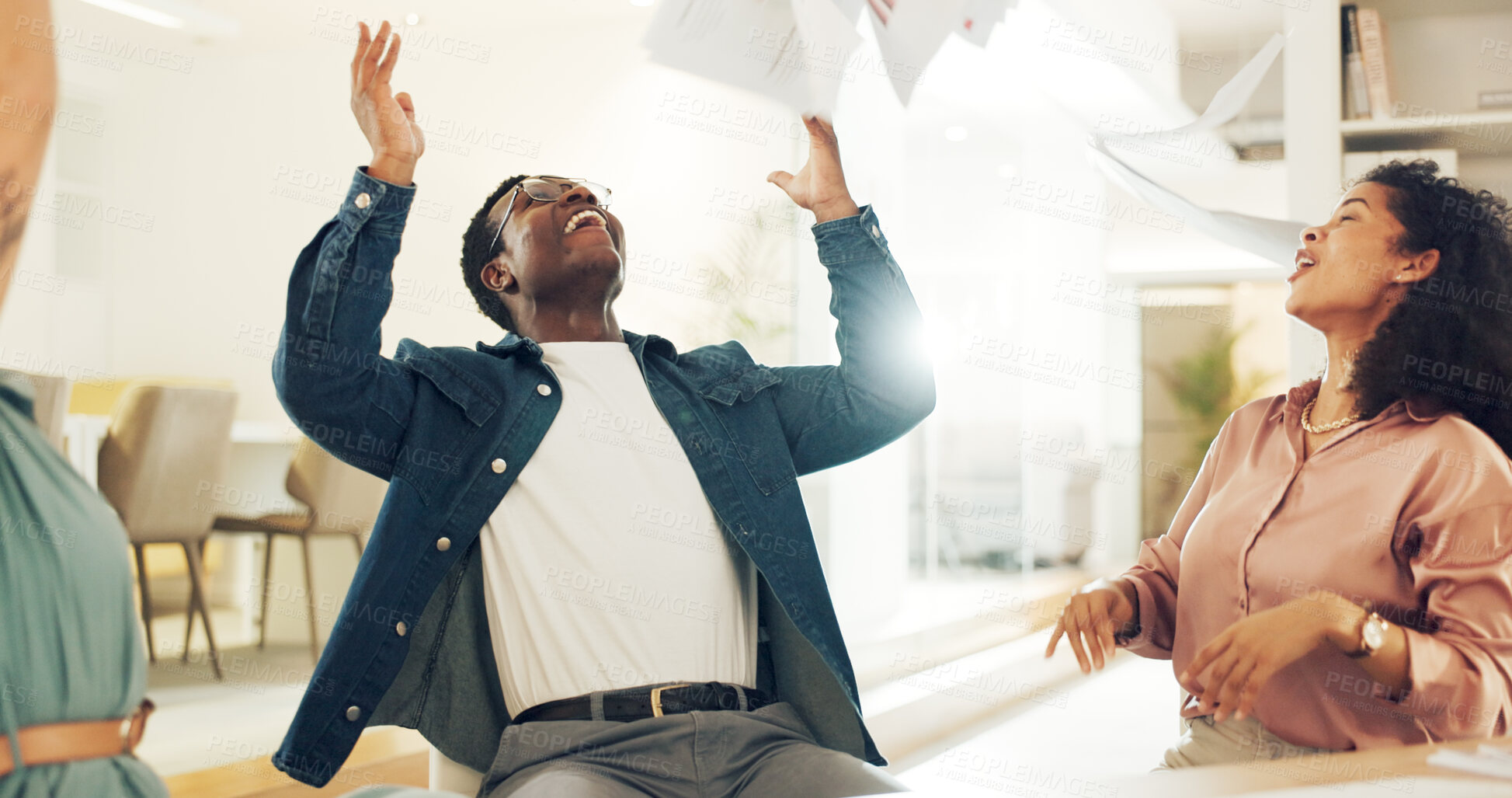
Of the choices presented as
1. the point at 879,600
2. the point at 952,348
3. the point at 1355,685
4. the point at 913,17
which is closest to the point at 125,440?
the point at 913,17

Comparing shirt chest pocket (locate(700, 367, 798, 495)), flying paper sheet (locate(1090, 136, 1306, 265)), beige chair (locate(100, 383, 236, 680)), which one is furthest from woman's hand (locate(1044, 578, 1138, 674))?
beige chair (locate(100, 383, 236, 680))

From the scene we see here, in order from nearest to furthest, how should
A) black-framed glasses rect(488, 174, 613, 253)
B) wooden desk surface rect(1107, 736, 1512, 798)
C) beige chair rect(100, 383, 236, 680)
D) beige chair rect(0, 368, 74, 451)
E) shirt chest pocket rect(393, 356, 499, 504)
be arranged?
wooden desk surface rect(1107, 736, 1512, 798) → beige chair rect(0, 368, 74, 451) → shirt chest pocket rect(393, 356, 499, 504) → black-framed glasses rect(488, 174, 613, 253) → beige chair rect(100, 383, 236, 680)

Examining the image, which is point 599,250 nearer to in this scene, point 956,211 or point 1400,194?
point 1400,194

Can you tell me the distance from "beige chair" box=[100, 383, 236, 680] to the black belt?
126 centimetres

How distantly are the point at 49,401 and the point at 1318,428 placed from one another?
5.43 feet

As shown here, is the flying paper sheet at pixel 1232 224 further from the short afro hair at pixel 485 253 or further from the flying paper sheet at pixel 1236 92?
the short afro hair at pixel 485 253

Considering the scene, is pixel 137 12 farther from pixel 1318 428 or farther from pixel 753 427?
pixel 1318 428

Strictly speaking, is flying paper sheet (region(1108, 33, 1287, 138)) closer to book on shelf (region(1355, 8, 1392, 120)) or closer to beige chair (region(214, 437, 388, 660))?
book on shelf (region(1355, 8, 1392, 120))

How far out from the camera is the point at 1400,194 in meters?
1.50

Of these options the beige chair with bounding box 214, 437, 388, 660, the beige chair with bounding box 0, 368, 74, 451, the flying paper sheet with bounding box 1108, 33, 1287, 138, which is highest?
the flying paper sheet with bounding box 1108, 33, 1287, 138

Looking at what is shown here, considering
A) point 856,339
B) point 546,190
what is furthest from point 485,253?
point 856,339

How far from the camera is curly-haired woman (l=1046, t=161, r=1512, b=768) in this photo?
123 centimetres

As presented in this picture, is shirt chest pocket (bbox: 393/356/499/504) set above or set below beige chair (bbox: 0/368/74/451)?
below

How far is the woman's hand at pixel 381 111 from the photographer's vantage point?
4.33 feet
